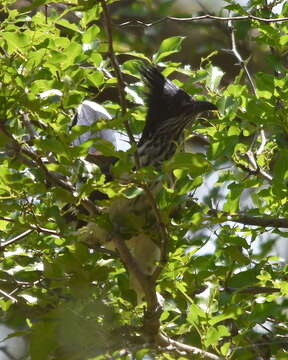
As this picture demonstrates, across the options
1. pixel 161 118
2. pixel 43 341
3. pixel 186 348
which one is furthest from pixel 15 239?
pixel 161 118

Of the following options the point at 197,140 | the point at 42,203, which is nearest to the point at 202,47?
the point at 197,140

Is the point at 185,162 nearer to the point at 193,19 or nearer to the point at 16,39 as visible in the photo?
the point at 16,39

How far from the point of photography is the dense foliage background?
1.85 m

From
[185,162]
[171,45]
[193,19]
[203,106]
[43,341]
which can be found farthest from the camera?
[203,106]

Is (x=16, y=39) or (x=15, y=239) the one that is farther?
(x=15, y=239)

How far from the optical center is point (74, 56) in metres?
2.06

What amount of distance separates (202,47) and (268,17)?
0.89m

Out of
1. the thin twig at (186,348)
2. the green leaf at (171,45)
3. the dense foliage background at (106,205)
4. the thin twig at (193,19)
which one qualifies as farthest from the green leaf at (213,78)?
the thin twig at (186,348)

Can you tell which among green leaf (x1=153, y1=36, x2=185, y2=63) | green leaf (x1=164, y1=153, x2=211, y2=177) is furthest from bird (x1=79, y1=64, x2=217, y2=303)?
green leaf (x1=164, y1=153, x2=211, y2=177)

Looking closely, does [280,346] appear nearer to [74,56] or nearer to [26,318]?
[26,318]

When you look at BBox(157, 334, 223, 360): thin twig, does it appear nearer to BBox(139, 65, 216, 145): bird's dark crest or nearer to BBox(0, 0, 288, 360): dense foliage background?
BBox(0, 0, 288, 360): dense foliage background

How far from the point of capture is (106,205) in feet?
6.32

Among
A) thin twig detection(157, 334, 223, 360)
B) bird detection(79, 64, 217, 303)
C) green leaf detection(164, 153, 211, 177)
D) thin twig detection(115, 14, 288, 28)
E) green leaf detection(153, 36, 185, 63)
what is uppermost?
thin twig detection(115, 14, 288, 28)

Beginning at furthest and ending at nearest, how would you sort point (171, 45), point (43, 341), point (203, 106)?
1. point (203, 106)
2. point (171, 45)
3. point (43, 341)
